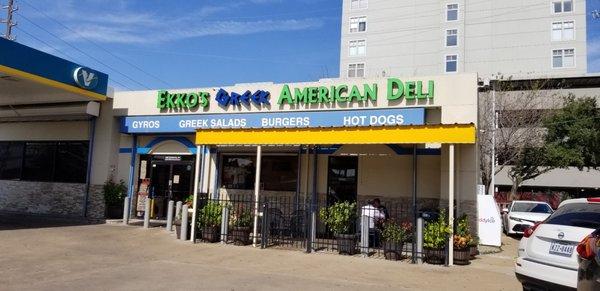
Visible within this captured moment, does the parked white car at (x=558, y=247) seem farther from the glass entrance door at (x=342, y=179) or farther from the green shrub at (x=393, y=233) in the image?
the glass entrance door at (x=342, y=179)

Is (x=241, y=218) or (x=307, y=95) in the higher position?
(x=307, y=95)

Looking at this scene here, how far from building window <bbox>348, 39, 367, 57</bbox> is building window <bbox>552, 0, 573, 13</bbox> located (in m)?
16.5

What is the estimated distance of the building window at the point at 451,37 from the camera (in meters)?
46.2

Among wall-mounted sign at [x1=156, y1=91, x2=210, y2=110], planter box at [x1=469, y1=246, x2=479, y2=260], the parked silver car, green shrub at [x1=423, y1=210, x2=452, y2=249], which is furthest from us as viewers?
wall-mounted sign at [x1=156, y1=91, x2=210, y2=110]

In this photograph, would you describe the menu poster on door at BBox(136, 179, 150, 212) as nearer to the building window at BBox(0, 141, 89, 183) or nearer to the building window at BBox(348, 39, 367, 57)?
the building window at BBox(0, 141, 89, 183)

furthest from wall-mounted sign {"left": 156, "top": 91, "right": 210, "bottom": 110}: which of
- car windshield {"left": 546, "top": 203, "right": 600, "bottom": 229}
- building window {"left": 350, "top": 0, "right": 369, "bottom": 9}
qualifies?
building window {"left": 350, "top": 0, "right": 369, "bottom": 9}

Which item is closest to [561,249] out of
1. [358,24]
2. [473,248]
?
[473,248]

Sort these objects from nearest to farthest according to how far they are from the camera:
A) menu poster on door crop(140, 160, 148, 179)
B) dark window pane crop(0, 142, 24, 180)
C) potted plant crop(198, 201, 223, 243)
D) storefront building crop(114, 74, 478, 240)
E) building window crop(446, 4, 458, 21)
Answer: storefront building crop(114, 74, 478, 240) → potted plant crop(198, 201, 223, 243) → menu poster on door crop(140, 160, 148, 179) → dark window pane crop(0, 142, 24, 180) → building window crop(446, 4, 458, 21)

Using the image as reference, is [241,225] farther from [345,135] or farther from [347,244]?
[345,135]

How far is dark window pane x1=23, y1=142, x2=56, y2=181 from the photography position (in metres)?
19.9

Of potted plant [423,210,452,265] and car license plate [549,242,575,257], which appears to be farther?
potted plant [423,210,452,265]

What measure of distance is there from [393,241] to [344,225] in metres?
1.28

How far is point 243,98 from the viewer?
661 inches

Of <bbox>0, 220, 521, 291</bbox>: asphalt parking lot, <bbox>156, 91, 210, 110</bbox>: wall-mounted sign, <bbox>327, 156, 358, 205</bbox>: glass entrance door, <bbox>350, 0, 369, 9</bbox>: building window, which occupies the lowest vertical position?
<bbox>0, 220, 521, 291</bbox>: asphalt parking lot
